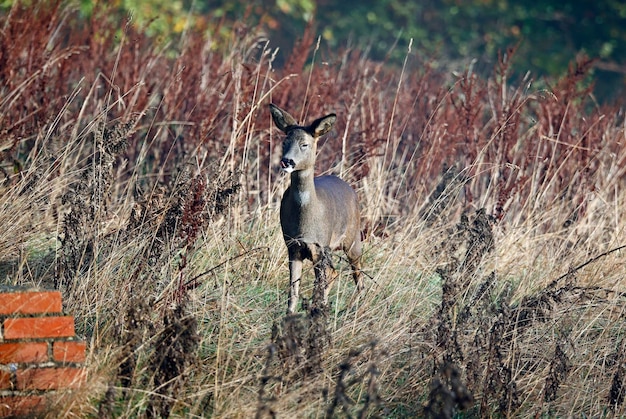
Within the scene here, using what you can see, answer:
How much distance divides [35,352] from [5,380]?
0.49 feet

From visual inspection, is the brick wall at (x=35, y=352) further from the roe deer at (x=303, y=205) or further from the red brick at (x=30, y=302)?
the roe deer at (x=303, y=205)

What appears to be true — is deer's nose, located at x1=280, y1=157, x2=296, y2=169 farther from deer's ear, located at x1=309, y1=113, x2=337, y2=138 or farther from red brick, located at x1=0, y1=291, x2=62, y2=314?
red brick, located at x1=0, y1=291, x2=62, y2=314

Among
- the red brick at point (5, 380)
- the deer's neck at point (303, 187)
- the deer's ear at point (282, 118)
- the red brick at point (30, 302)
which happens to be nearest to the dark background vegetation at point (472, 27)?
the deer's ear at point (282, 118)

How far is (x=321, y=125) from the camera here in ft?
15.6

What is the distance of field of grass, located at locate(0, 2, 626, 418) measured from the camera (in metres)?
4.03

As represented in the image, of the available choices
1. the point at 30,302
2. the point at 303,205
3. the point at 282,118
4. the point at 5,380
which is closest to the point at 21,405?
the point at 5,380

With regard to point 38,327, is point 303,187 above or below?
above

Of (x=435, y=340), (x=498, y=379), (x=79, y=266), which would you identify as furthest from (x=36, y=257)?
(x=498, y=379)

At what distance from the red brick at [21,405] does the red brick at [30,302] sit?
0.33m

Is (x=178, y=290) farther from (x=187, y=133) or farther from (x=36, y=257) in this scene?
(x=187, y=133)

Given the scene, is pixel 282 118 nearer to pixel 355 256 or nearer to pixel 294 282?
pixel 294 282

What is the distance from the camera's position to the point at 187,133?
7.32m

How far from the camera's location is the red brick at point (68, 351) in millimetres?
3852

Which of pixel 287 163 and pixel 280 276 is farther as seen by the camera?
pixel 280 276
